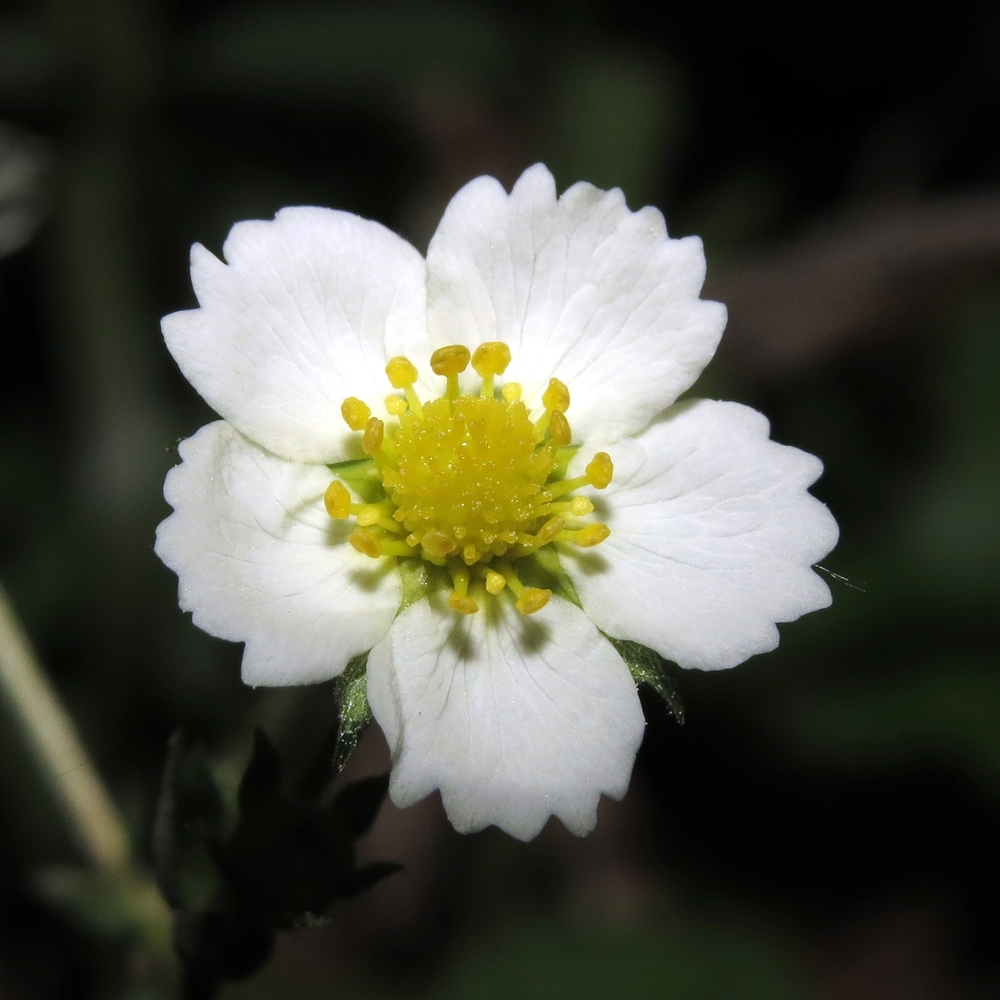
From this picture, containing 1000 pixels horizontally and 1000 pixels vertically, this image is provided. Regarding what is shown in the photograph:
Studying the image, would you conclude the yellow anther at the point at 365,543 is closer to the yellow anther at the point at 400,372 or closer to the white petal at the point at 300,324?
the white petal at the point at 300,324

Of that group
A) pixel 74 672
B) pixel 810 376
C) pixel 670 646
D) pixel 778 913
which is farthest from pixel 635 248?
pixel 778 913

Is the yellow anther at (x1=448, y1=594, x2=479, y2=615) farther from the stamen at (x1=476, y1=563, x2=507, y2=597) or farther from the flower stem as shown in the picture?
the flower stem

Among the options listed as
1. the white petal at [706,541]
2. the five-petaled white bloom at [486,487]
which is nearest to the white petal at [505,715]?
the five-petaled white bloom at [486,487]

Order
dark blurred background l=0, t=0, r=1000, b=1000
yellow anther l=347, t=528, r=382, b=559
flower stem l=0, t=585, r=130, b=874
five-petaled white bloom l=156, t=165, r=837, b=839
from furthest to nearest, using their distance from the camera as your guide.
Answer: dark blurred background l=0, t=0, r=1000, b=1000 → flower stem l=0, t=585, r=130, b=874 → yellow anther l=347, t=528, r=382, b=559 → five-petaled white bloom l=156, t=165, r=837, b=839

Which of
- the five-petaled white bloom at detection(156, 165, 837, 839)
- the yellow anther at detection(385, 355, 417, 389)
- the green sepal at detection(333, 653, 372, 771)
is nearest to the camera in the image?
the green sepal at detection(333, 653, 372, 771)

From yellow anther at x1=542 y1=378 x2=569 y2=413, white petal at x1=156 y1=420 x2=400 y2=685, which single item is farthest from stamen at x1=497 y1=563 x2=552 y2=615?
yellow anther at x1=542 y1=378 x2=569 y2=413

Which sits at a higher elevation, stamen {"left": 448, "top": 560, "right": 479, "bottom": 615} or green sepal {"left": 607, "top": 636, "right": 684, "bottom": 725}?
stamen {"left": 448, "top": 560, "right": 479, "bottom": 615}

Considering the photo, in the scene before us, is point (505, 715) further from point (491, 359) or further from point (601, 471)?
point (491, 359)

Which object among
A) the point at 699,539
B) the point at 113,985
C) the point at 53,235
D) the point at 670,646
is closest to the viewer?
the point at 670,646

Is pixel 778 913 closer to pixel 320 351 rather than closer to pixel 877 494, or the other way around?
pixel 877 494
